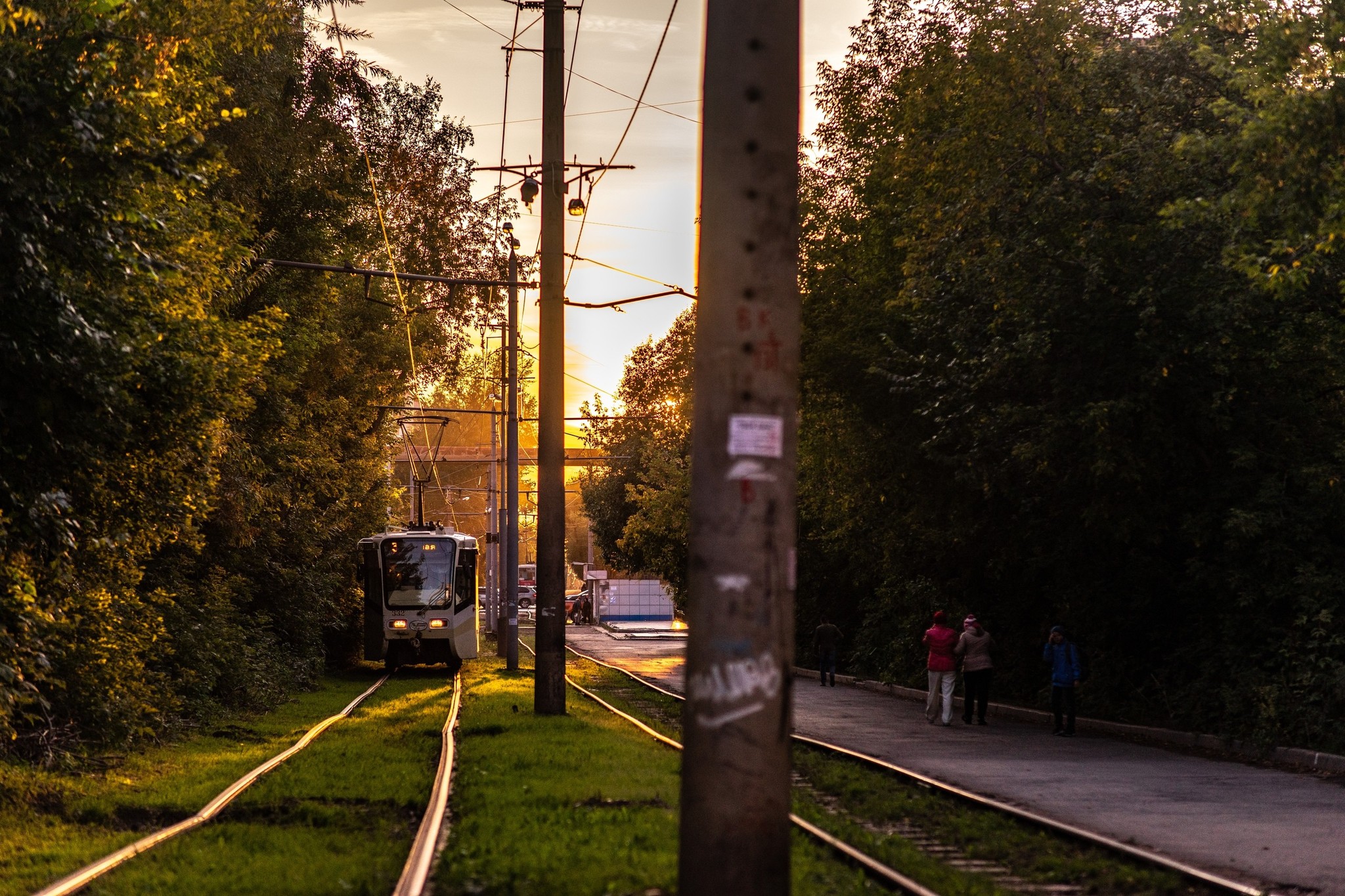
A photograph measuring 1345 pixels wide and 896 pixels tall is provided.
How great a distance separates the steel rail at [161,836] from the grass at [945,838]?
4.74 metres

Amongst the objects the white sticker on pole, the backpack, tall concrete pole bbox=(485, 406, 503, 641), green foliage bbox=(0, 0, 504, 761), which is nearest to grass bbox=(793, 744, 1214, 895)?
the white sticker on pole

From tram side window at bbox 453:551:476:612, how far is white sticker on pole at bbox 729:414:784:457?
29840mm

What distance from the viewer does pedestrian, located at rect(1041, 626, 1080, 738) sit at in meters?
19.5

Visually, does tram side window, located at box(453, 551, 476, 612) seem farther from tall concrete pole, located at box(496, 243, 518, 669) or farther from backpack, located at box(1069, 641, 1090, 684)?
backpack, located at box(1069, 641, 1090, 684)

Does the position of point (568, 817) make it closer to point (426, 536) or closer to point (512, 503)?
point (512, 503)

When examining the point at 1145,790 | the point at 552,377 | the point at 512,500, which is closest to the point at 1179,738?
the point at 1145,790

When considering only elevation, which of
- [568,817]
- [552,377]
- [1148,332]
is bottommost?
[568,817]

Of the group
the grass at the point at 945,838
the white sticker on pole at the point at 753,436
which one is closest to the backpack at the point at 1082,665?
the grass at the point at 945,838

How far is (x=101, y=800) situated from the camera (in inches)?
469

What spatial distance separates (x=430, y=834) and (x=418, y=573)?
25.3 m

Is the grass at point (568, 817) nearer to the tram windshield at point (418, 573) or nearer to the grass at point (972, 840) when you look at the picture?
the grass at point (972, 840)

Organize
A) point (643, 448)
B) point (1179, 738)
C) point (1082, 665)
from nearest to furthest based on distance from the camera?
point (1179, 738), point (1082, 665), point (643, 448)

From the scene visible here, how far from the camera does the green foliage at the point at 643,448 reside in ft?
166

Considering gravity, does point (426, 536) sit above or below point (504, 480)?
Answer: below
